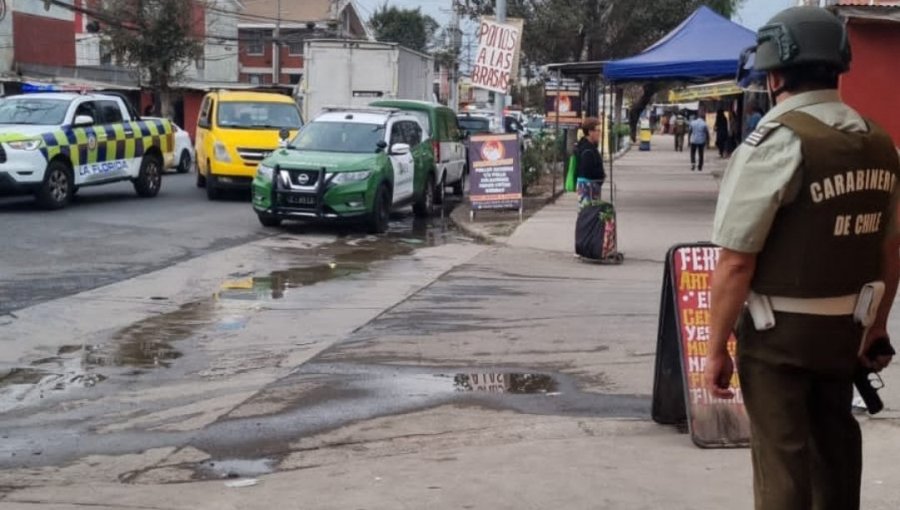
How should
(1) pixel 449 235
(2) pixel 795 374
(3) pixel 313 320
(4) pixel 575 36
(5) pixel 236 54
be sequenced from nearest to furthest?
(2) pixel 795 374 → (3) pixel 313 320 → (1) pixel 449 235 → (4) pixel 575 36 → (5) pixel 236 54

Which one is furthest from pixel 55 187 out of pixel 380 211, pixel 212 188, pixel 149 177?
pixel 380 211

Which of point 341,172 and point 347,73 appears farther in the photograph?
point 347,73

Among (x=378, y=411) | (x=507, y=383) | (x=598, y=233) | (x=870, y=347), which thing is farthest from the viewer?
(x=598, y=233)

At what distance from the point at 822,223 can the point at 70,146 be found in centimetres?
1735

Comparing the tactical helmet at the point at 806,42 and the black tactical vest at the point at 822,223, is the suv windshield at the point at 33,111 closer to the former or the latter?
the tactical helmet at the point at 806,42

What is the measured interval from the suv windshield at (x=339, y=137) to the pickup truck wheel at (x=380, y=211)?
2.48 feet

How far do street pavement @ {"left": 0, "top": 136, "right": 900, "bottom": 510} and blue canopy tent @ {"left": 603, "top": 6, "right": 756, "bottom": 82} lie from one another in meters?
7.03

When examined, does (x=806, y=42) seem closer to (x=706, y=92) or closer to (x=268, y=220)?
(x=268, y=220)

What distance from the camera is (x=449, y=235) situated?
1869 cm

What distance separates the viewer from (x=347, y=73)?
2748 cm

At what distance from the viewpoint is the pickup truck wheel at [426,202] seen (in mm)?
20922

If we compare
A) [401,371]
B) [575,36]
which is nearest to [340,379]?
[401,371]

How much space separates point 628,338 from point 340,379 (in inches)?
99.6

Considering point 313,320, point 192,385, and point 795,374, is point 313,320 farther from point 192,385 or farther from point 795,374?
point 795,374
